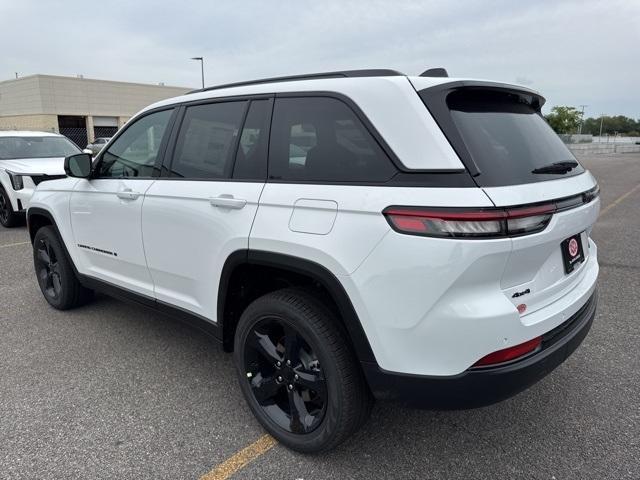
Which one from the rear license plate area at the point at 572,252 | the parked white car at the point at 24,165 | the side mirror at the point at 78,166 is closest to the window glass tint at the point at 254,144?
the rear license plate area at the point at 572,252

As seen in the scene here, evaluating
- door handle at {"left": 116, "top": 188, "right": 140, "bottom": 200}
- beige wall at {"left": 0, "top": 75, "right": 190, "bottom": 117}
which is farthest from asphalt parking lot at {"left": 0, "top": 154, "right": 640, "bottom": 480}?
beige wall at {"left": 0, "top": 75, "right": 190, "bottom": 117}

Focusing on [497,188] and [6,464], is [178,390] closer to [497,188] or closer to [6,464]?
[6,464]

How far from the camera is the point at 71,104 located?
46.8m

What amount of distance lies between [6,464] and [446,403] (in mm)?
2182

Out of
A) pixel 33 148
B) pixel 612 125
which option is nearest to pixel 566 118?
pixel 612 125

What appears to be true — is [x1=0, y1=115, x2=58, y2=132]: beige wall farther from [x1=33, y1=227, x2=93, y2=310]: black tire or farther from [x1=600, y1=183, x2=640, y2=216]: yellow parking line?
[x1=33, y1=227, x2=93, y2=310]: black tire

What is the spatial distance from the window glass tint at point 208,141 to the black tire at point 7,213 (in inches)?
284

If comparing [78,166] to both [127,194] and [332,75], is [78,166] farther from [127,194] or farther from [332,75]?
[332,75]

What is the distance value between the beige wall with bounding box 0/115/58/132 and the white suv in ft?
152

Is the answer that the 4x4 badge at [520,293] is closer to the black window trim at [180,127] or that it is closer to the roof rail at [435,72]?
the roof rail at [435,72]

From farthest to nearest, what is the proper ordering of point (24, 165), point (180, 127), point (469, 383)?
point (24, 165)
point (180, 127)
point (469, 383)

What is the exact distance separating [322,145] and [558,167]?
1177 mm

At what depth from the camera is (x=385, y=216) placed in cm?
203

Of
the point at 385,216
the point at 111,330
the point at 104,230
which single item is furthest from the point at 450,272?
the point at 111,330
